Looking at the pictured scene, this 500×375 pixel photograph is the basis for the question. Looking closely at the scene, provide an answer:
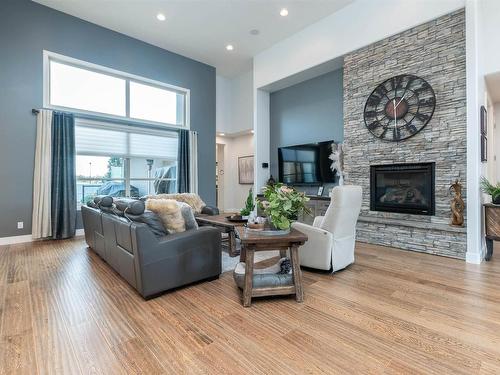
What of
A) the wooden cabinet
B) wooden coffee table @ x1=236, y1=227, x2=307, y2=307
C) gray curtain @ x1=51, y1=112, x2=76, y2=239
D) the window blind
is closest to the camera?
wooden coffee table @ x1=236, y1=227, x2=307, y2=307

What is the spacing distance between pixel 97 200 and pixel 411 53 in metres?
5.14

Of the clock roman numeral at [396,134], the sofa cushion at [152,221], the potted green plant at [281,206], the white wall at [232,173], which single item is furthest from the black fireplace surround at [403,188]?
the white wall at [232,173]

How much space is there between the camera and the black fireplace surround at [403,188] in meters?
3.88

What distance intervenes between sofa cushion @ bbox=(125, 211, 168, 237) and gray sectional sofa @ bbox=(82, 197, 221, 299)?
4 centimetres

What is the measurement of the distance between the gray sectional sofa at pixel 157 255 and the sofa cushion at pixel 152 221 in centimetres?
4

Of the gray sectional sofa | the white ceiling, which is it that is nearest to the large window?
the white ceiling

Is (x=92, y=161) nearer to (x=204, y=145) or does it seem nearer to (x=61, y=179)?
(x=61, y=179)

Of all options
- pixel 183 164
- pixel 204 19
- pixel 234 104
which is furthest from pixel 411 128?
pixel 234 104

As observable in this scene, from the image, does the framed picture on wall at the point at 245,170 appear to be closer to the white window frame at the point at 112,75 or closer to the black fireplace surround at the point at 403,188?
the white window frame at the point at 112,75

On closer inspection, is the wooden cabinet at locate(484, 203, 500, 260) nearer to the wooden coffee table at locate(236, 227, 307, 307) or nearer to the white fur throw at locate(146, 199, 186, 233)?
the wooden coffee table at locate(236, 227, 307, 307)

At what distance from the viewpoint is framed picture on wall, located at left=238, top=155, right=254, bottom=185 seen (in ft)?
27.2

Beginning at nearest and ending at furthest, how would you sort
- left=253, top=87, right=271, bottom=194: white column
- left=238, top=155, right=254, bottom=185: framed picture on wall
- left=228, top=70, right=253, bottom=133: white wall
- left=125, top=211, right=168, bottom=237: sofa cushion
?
left=125, top=211, right=168, bottom=237: sofa cushion → left=253, top=87, right=271, bottom=194: white column → left=228, top=70, right=253, bottom=133: white wall → left=238, top=155, right=254, bottom=185: framed picture on wall

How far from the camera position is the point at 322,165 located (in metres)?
5.61

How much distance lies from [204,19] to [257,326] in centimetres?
551
